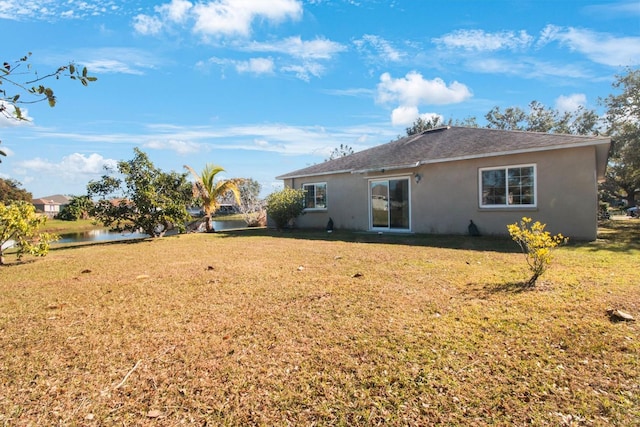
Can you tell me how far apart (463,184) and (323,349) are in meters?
10.3

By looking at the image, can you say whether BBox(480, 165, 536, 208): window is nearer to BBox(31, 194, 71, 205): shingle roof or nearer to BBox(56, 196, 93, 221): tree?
BBox(56, 196, 93, 221): tree

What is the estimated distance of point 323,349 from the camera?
3092mm

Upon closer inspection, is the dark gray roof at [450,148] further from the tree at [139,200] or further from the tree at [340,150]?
the tree at [340,150]

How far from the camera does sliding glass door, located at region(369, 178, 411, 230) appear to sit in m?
13.4

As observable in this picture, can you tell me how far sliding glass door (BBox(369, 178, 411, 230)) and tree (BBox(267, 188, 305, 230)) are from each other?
3449 millimetres

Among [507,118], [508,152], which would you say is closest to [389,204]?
[508,152]

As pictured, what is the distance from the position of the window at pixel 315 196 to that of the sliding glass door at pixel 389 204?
2803 millimetres

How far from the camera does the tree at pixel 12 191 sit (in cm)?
4016

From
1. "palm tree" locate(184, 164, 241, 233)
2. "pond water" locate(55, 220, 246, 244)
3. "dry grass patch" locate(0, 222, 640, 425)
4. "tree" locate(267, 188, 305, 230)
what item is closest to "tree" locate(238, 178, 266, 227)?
"pond water" locate(55, 220, 246, 244)

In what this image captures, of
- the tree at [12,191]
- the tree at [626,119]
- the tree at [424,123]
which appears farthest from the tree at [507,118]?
the tree at [12,191]

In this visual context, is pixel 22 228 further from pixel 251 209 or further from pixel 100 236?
pixel 251 209

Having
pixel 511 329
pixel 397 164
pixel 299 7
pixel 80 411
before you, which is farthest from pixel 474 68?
pixel 80 411

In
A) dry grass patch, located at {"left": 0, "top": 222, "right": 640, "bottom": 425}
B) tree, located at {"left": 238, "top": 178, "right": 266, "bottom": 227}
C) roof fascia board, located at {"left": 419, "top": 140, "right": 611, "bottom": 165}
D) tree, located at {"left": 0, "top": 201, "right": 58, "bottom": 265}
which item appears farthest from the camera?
tree, located at {"left": 238, "top": 178, "right": 266, "bottom": 227}

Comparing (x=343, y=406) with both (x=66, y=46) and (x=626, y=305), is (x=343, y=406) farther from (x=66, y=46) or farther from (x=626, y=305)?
(x=66, y=46)
